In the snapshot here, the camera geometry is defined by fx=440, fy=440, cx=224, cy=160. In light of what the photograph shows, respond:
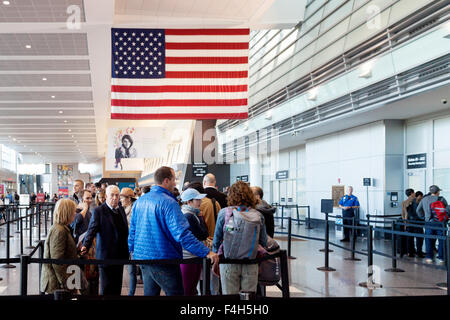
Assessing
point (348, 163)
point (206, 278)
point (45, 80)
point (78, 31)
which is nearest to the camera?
point (206, 278)

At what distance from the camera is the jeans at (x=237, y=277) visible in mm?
4691

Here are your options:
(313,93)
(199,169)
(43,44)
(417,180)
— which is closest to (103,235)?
(43,44)

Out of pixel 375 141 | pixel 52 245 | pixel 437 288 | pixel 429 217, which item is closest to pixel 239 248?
pixel 52 245

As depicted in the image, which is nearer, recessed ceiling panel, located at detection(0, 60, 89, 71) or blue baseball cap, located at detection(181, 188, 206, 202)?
blue baseball cap, located at detection(181, 188, 206, 202)

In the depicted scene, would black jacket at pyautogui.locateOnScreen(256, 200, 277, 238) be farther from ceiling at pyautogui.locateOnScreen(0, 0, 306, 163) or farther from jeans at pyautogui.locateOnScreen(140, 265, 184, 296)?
ceiling at pyautogui.locateOnScreen(0, 0, 306, 163)

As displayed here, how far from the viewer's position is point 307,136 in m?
20.8

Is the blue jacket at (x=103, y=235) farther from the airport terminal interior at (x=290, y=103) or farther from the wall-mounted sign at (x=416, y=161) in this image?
the wall-mounted sign at (x=416, y=161)

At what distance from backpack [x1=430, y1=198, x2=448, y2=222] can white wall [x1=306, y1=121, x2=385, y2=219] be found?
4.63 meters

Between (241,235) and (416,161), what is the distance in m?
12.2

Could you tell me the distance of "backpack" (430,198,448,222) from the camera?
11.1 m

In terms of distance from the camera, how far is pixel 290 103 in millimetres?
19188

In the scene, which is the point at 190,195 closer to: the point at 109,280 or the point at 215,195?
the point at 109,280

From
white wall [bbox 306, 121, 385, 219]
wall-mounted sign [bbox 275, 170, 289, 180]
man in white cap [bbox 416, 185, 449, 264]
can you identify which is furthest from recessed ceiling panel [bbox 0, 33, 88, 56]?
wall-mounted sign [bbox 275, 170, 289, 180]
